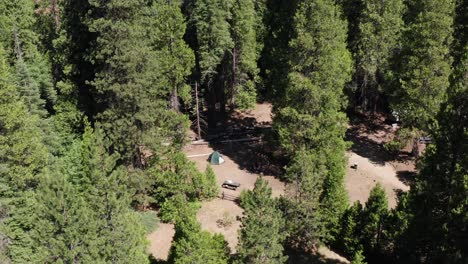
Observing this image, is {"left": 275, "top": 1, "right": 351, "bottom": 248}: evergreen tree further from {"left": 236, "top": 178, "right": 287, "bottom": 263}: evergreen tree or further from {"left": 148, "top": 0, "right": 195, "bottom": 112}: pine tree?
{"left": 236, "top": 178, "right": 287, "bottom": 263}: evergreen tree

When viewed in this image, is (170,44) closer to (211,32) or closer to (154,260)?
(211,32)

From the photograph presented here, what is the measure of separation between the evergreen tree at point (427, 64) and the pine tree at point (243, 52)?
1592cm

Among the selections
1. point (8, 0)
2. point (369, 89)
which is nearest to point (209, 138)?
point (369, 89)

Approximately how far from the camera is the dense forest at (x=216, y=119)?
69.8ft

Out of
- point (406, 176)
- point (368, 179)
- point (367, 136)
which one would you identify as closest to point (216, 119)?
point (367, 136)

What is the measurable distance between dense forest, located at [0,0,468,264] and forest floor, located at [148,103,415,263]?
5.50 ft

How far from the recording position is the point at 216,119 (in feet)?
168

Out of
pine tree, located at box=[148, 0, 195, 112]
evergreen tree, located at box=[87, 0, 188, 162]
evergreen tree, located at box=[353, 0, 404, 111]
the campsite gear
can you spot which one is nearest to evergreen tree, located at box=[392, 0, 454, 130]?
evergreen tree, located at box=[353, 0, 404, 111]

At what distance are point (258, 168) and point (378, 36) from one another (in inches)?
685

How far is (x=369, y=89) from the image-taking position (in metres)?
49.7

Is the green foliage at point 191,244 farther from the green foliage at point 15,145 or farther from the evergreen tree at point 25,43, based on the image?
the evergreen tree at point 25,43

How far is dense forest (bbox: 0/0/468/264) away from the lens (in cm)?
2127

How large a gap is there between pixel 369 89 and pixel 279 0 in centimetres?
1419

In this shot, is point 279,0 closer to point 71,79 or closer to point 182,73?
point 182,73
